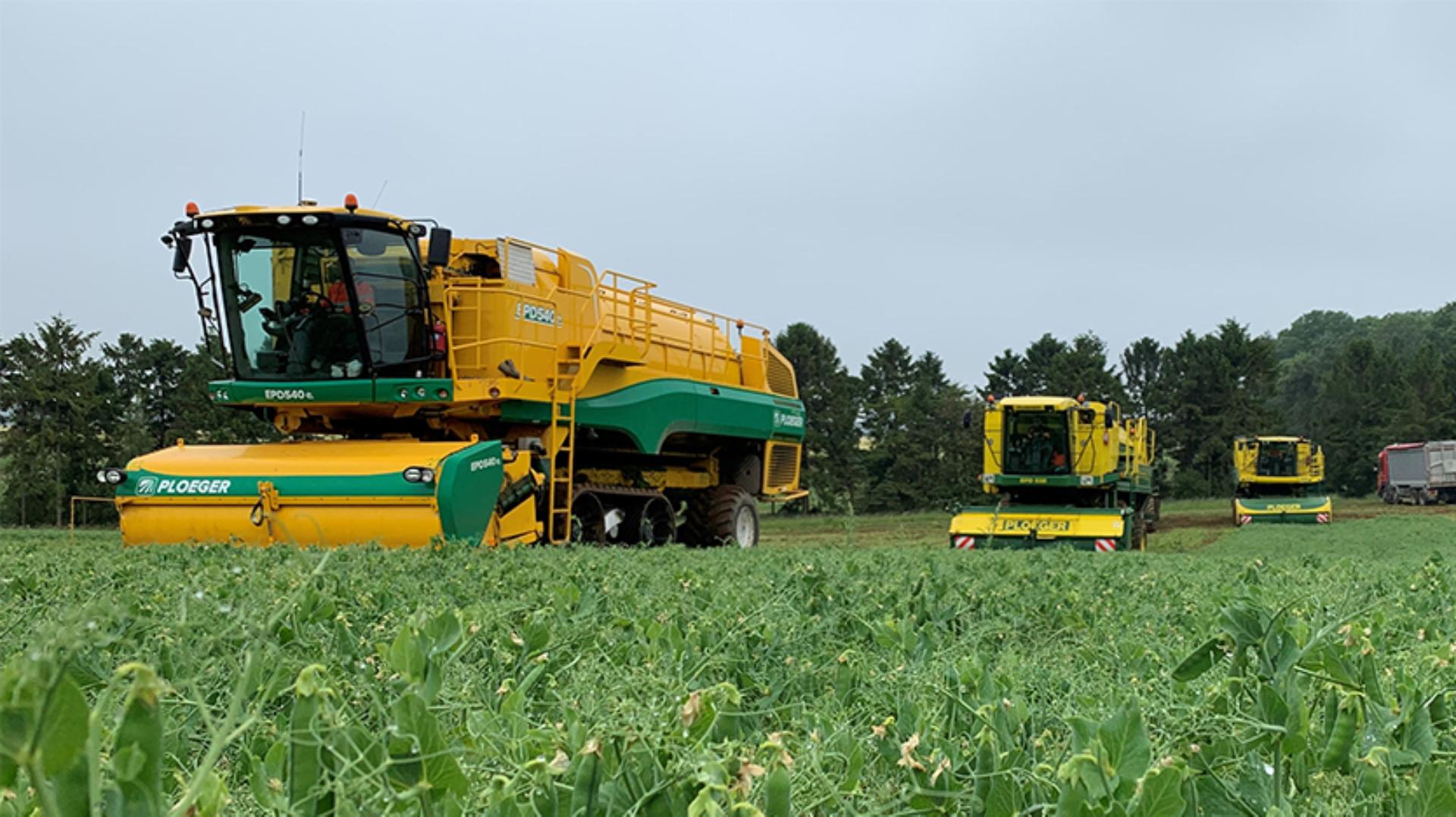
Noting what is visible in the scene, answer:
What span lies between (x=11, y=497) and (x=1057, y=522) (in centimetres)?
3082

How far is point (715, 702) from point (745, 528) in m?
15.7

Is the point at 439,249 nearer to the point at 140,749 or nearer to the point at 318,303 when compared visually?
the point at 318,303

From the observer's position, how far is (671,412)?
46.3ft

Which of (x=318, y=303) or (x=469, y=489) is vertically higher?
(x=318, y=303)

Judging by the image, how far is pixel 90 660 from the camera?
73.4 inches

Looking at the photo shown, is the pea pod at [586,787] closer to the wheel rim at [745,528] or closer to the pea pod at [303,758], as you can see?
the pea pod at [303,758]

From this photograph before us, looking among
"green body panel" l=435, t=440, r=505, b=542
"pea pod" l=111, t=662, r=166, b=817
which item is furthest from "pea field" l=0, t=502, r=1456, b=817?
"green body panel" l=435, t=440, r=505, b=542

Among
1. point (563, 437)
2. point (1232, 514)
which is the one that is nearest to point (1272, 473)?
point (1232, 514)

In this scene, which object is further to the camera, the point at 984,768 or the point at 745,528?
the point at 745,528

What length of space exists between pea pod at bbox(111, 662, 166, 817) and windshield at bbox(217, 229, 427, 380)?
10763mm

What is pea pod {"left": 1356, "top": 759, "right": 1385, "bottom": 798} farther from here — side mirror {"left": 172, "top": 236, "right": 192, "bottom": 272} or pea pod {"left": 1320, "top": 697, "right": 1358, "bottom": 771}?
side mirror {"left": 172, "top": 236, "right": 192, "bottom": 272}

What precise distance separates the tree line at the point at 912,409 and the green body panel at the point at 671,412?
406 cm

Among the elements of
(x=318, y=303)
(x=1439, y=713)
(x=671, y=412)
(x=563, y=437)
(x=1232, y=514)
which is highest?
(x=318, y=303)

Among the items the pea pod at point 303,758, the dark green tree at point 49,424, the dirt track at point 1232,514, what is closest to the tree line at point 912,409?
the dark green tree at point 49,424
